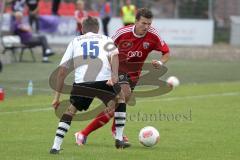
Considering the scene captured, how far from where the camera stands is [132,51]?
11.9 m

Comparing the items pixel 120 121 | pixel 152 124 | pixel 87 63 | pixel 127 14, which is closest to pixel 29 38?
pixel 127 14

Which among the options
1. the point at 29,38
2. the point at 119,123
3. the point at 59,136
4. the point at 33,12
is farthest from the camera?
the point at 33,12

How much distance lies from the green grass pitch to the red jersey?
118 centimetres

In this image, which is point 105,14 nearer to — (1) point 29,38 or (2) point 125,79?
(1) point 29,38

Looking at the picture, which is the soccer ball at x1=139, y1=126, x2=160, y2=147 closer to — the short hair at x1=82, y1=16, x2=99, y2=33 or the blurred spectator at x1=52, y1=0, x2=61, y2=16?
the short hair at x1=82, y1=16, x2=99, y2=33

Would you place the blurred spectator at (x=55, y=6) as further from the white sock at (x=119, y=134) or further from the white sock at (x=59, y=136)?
the white sock at (x=59, y=136)

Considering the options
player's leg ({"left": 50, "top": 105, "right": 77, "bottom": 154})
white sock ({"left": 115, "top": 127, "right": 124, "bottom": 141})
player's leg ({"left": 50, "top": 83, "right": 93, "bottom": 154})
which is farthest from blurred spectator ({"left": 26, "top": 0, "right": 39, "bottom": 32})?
player's leg ({"left": 50, "top": 105, "right": 77, "bottom": 154})

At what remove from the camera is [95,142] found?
11.8 meters

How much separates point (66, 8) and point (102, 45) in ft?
92.6

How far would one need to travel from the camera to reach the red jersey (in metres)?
11.9

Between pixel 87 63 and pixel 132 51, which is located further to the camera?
pixel 132 51

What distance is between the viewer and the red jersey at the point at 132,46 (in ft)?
38.9

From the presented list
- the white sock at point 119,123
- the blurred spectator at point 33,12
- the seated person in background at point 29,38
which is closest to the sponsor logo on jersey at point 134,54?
the white sock at point 119,123

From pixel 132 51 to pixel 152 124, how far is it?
239cm
